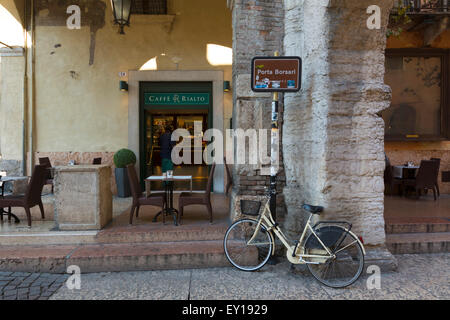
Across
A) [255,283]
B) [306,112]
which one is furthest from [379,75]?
[255,283]

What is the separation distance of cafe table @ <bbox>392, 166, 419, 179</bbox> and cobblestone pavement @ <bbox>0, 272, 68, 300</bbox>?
742 cm

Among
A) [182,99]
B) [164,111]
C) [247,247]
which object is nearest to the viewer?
[247,247]

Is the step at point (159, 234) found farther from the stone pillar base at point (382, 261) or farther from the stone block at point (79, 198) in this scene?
the stone pillar base at point (382, 261)

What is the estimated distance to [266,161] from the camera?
15.7ft

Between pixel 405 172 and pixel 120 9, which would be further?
pixel 405 172

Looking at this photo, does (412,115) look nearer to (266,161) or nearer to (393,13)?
(393,13)

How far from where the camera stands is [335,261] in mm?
3734

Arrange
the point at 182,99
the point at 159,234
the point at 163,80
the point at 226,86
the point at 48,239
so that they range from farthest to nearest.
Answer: the point at 182,99
the point at 163,80
the point at 226,86
the point at 159,234
the point at 48,239

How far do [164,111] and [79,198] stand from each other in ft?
14.3

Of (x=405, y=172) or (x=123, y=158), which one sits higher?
(x=123, y=158)

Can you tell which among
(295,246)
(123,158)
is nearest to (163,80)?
(123,158)

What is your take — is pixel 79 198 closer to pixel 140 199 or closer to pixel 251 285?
pixel 140 199

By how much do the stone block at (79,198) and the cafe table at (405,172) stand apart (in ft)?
22.5
